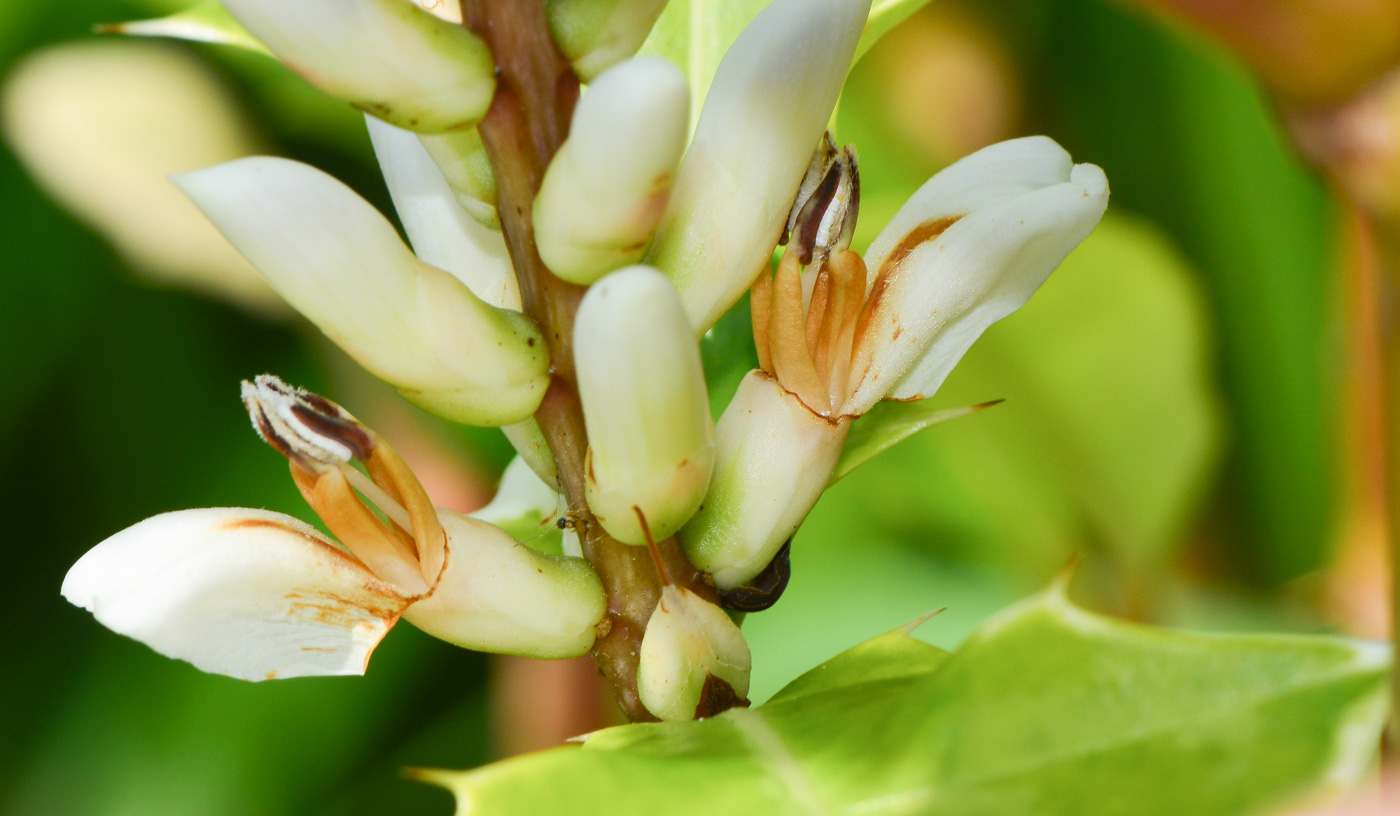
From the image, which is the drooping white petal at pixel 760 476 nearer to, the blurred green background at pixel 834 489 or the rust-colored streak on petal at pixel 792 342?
the rust-colored streak on petal at pixel 792 342

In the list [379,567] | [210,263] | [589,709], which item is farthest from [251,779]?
[379,567]

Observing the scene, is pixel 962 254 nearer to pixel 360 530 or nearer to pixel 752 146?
pixel 752 146

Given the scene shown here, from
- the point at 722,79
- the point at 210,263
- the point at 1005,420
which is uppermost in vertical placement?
the point at 722,79

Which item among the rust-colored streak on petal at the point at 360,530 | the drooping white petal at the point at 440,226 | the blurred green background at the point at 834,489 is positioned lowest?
the blurred green background at the point at 834,489

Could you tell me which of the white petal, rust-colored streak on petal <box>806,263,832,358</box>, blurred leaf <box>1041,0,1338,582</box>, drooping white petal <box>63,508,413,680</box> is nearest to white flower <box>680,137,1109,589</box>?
rust-colored streak on petal <box>806,263,832,358</box>

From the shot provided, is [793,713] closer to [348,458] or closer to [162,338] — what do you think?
[348,458]

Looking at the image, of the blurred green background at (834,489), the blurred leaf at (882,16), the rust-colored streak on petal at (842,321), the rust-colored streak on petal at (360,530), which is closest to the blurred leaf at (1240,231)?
the blurred green background at (834,489)
